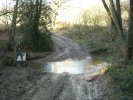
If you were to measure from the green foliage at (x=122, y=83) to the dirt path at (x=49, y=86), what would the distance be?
0.78 m

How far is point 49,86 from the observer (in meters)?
16.9

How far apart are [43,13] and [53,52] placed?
483cm

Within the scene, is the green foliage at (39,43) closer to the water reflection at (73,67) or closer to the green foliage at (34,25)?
the green foliage at (34,25)

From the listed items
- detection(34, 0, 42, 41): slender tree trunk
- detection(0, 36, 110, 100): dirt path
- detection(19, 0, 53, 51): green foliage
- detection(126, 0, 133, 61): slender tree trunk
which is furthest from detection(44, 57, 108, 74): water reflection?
detection(34, 0, 42, 41): slender tree trunk

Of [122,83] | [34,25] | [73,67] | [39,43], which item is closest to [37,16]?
[34,25]

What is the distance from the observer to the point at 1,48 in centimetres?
3048

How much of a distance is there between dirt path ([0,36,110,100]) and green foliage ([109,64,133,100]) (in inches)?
30.6

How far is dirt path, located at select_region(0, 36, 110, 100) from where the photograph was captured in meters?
14.9

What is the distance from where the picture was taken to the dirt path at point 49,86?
14.9m

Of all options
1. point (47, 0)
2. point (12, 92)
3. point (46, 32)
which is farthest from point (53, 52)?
point (12, 92)

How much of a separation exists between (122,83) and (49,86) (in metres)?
5.03

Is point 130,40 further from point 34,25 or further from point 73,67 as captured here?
point 34,25

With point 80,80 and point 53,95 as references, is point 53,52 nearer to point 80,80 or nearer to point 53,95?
point 80,80

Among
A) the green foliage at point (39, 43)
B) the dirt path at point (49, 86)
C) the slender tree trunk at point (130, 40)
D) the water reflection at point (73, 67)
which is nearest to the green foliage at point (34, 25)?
the green foliage at point (39, 43)
